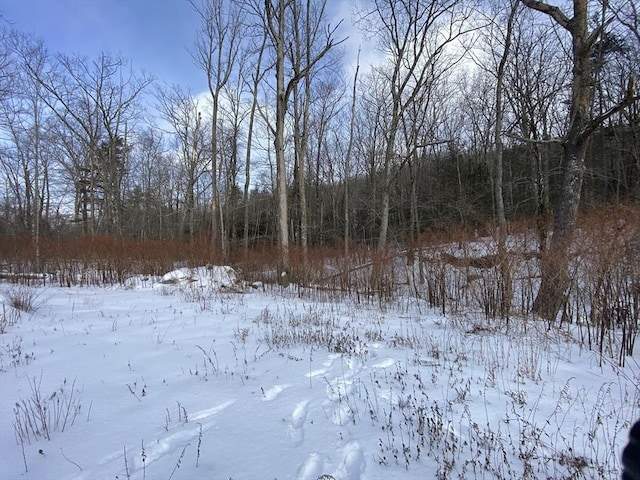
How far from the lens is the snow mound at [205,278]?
1264cm

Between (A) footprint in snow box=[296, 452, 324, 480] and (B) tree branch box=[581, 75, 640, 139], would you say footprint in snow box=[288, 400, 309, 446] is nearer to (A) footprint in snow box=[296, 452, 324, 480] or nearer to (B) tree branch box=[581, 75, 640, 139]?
(A) footprint in snow box=[296, 452, 324, 480]

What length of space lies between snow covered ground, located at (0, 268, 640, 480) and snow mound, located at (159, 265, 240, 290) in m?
6.03

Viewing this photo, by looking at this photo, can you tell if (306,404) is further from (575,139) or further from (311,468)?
(575,139)

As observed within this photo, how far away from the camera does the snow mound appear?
1264 cm

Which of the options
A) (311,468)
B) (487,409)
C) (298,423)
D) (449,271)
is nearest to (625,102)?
(449,271)

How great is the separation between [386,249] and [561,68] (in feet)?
33.9

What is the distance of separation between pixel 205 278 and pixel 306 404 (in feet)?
34.5

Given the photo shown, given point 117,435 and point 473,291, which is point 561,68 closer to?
point 473,291

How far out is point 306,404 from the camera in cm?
333

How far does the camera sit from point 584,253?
5801 mm

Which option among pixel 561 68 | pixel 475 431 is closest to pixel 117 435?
pixel 475 431

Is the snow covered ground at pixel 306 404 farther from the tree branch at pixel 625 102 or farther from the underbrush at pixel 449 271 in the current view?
the tree branch at pixel 625 102

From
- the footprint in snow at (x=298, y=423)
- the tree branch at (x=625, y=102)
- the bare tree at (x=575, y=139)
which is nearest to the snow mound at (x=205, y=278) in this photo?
the footprint in snow at (x=298, y=423)

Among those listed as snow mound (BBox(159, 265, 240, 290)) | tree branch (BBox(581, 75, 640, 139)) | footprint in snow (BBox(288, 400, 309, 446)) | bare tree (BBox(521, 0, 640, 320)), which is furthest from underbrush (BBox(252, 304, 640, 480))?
snow mound (BBox(159, 265, 240, 290))
